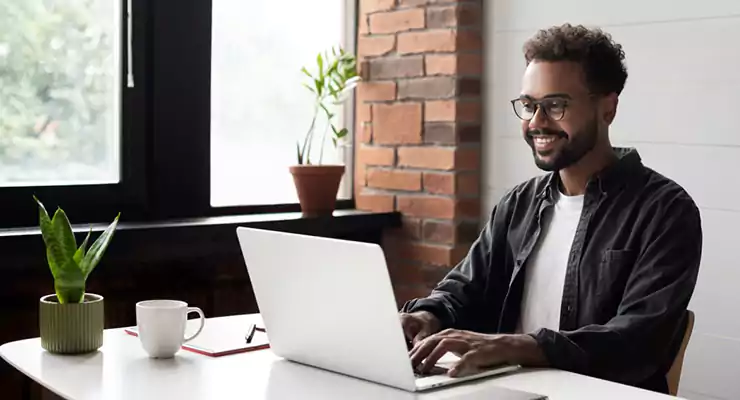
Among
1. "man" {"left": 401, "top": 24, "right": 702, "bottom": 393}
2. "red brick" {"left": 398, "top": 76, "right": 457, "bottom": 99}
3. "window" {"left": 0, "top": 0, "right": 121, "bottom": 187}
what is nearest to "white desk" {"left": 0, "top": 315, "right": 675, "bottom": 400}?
"man" {"left": 401, "top": 24, "right": 702, "bottom": 393}

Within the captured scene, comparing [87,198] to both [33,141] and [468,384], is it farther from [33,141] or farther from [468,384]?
[468,384]

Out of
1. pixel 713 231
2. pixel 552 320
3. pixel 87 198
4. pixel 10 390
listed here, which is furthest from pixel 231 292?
pixel 713 231

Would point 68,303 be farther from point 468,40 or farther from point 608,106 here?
point 468,40

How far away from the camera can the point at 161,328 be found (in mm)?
1996

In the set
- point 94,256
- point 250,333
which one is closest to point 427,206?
point 250,333

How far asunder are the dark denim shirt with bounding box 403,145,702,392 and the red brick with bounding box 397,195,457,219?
0.88 m

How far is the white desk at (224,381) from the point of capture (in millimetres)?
1741

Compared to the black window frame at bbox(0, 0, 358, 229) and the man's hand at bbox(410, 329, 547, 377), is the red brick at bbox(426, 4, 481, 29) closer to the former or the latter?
the black window frame at bbox(0, 0, 358, 229)

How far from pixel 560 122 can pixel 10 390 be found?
1.66 meters

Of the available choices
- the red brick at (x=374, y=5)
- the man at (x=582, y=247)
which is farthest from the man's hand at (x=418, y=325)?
the red brick at (x=374, y=5)

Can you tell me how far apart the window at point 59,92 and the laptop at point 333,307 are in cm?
130

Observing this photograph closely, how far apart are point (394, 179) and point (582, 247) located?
1413 millimetres

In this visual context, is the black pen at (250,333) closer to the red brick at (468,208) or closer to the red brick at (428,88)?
the red brick at (468,208)

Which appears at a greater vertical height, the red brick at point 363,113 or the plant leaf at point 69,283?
the red brick at point 363,113
